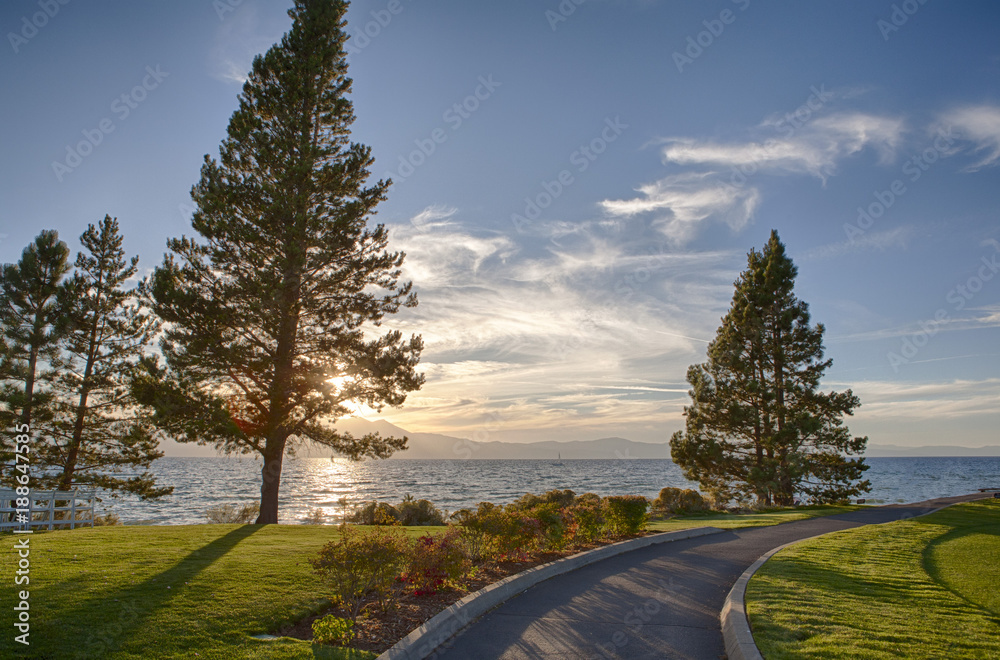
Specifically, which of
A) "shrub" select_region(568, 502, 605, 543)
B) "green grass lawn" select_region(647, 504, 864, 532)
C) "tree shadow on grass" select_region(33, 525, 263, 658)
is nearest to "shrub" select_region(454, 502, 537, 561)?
"shrub" select_region(568, 502, 605, 543)

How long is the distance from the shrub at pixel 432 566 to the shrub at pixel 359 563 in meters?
0.71

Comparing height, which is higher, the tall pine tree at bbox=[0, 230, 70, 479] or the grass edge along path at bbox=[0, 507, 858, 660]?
the tall pine tree at bbox=[0, 230, 70, 479]

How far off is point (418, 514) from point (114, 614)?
16.8 metres

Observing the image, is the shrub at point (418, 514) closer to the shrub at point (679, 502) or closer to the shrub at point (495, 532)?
the shrub at point (679, 502)

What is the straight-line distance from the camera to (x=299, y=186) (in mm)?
19719

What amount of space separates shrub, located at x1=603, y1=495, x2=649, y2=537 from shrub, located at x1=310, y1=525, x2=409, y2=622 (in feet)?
28.7

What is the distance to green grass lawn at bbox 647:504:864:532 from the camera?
20141 mm

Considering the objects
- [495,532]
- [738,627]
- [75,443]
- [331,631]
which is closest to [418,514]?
[495,532]

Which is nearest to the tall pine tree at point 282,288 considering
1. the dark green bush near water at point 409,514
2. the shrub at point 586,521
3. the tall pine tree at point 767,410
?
the dark green bush near water at point 409,514

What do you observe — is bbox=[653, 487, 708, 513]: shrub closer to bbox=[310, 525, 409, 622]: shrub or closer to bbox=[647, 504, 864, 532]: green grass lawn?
bbox=[647, 504, 864, 532]: green grass lawn

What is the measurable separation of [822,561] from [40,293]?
A: 3205 cm

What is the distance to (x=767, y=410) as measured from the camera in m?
30.1

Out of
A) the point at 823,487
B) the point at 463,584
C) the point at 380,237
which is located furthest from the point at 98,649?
the point at 823,487

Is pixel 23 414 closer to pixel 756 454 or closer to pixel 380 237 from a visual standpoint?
pixel 380 237
